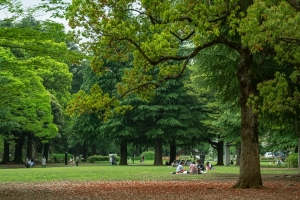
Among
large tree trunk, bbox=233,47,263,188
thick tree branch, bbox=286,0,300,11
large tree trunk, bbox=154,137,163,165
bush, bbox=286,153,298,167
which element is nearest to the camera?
thick tree branch, bbox=286,0,300,11

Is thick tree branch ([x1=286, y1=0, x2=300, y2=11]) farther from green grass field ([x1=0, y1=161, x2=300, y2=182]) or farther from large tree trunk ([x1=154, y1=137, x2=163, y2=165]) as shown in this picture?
large tree trunk ([x1=154, y1=137, x2=163, y2=165])

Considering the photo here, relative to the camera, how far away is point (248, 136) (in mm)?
16641

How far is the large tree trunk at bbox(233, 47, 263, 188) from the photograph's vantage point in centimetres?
1641

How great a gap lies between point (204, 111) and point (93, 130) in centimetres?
1201

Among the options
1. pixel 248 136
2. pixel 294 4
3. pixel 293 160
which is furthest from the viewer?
pixel 293 160

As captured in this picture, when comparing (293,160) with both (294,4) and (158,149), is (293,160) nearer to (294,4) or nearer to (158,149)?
(158,149)

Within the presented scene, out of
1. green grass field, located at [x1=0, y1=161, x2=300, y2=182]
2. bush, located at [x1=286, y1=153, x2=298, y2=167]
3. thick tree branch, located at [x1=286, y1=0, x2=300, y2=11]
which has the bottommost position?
green grass field, located at [x1=0, y1=161, x2=300, y2=182]

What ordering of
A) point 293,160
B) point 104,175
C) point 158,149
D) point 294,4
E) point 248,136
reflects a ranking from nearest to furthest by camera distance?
point 294,4 < point 248,136 < point 104,175 < point 293,160 < point 158,149

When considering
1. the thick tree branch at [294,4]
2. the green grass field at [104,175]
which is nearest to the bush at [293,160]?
the green grass field at [104,175]

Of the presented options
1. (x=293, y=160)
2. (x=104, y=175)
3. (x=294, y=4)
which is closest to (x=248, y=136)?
(x=294, y=4)

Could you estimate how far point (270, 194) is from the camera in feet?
46.0

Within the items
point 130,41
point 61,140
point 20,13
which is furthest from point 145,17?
point 61,140

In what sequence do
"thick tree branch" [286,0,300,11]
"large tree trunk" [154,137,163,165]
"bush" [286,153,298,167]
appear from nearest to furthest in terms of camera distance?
"thick tree branch" [286,0,300,11]
"bush" [286,153,298,167]
"large tree trunk" [154,137,163,165]

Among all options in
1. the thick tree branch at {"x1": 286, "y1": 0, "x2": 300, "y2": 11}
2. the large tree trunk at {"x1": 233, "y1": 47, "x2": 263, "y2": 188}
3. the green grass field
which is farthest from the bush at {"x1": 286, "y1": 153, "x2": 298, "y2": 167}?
the thick tree branch at {"x1": 286, "y1": 0, "x2": 300, "y2": 11}
